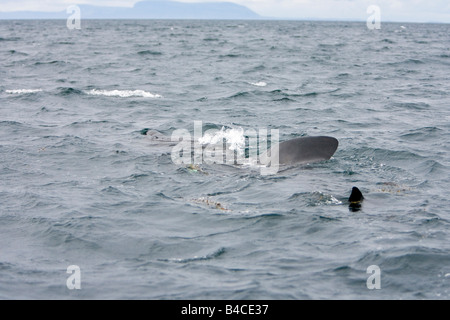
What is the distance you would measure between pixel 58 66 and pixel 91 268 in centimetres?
2957

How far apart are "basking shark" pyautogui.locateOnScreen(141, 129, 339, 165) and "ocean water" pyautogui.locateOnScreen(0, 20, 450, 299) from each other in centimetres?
23

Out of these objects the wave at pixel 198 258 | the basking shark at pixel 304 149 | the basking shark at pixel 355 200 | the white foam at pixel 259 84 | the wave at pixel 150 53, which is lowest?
the wave at pixel 198 258

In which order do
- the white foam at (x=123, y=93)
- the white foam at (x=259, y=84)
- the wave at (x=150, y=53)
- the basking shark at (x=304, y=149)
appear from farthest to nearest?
the wave at (x=150, y=53), the white foam at (x=259, y=84), the white foam at (x=123, y=93), the basking shark at (x=304, y=149)

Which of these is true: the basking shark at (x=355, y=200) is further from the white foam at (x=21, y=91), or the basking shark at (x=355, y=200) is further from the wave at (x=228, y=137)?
the white foam at (x=21, y=91)

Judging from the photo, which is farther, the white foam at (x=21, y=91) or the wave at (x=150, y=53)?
the wave at (x=150, y=53)

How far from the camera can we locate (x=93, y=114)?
65.5 ft

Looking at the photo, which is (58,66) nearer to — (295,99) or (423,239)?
(295,99)

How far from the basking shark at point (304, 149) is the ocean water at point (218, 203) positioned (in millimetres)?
233

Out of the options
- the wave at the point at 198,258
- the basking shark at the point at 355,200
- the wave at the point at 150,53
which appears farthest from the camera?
the wave at the point at 150,53

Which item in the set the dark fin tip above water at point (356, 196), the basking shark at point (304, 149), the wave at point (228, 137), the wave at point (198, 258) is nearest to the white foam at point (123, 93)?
the wave at point (228, 137)

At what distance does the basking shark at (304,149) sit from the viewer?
12.0m

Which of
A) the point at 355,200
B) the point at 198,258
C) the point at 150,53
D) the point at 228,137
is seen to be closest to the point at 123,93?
the point at 228,137

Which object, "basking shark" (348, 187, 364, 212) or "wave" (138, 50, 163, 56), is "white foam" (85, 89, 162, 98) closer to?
"basking shark" (348, 187, 364, 212)

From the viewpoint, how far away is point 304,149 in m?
12.1
